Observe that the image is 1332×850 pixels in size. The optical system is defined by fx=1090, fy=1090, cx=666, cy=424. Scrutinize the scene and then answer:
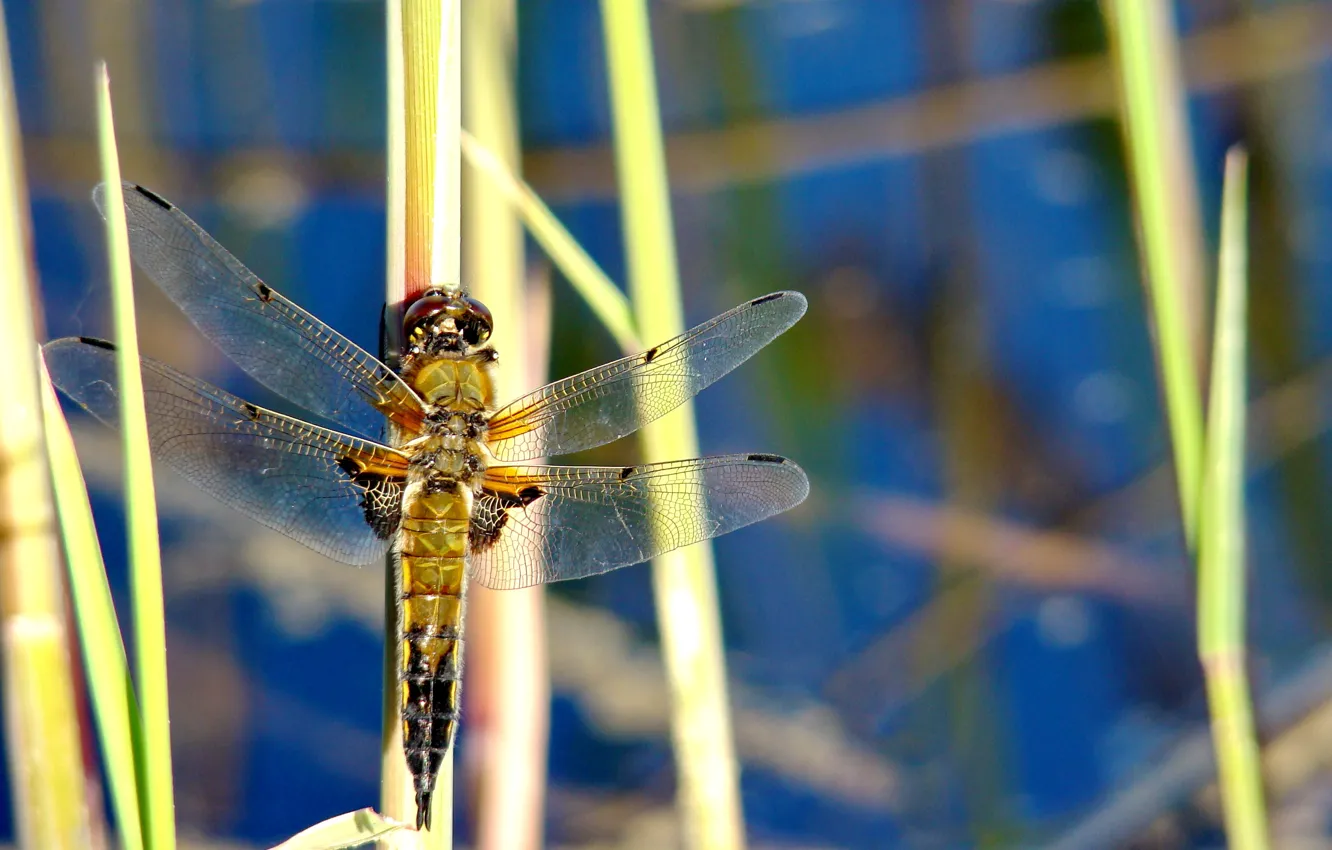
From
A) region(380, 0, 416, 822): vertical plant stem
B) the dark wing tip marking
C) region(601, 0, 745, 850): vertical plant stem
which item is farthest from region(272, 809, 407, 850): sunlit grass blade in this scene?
the dark wing tip marking

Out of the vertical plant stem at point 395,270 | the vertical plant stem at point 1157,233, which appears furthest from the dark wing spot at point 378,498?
the vertical plant stem at point 1157,233

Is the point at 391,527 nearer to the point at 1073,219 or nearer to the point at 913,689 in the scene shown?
the point at 913,689

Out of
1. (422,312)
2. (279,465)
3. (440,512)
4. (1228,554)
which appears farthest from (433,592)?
(1228,554)

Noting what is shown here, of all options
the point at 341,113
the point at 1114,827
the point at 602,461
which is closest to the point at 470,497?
the point at 1114,827

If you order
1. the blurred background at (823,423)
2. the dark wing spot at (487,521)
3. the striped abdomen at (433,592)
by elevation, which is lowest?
the striped abdomen at (433,592)

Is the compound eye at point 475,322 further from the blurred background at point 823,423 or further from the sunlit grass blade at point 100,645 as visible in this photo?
the blurred background at point 823,423

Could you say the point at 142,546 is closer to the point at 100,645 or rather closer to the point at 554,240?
the point at 100,645
